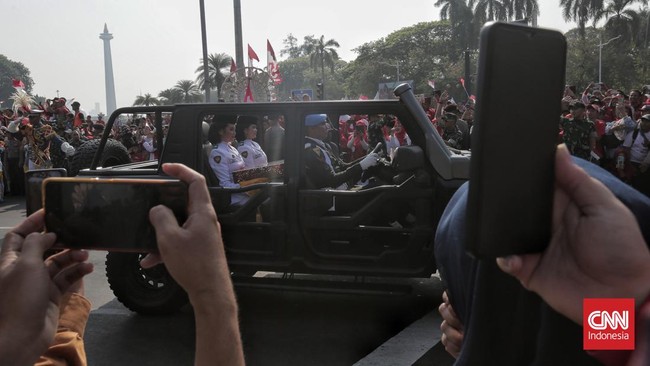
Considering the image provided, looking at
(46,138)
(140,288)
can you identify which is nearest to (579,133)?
(140,288)

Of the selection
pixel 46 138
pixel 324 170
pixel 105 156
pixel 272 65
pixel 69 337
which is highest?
pixel 272 65

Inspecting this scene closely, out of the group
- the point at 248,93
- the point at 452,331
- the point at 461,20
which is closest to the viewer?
the point at 452,331

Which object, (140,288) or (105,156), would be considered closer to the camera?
(140,288)

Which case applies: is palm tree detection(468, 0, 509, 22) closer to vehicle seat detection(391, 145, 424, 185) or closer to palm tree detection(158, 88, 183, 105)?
palm tree detection(158, 88, 183, 105)

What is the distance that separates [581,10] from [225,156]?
52.4 meters

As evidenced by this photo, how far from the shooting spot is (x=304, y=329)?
467cm

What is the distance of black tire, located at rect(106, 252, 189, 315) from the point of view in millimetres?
4977

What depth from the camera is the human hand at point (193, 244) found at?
3.43ft

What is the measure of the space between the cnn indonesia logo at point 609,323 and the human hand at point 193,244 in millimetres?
613

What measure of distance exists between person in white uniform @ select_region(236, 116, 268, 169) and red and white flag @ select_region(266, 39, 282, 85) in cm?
851

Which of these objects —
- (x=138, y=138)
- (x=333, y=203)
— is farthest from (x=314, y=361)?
(x=138, y=138)

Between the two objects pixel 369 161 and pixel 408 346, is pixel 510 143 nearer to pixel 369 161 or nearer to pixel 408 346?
pixel 408 346

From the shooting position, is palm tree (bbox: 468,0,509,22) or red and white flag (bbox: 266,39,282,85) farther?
palm tree (bbox: 468,0,509,22)

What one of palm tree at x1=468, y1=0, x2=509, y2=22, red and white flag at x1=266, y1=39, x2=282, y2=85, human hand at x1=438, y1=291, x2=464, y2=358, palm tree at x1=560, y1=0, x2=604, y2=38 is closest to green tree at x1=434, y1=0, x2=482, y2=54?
palm tree at x1=468, y1=0, x2=509, y2=22
